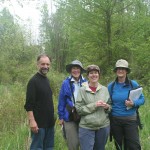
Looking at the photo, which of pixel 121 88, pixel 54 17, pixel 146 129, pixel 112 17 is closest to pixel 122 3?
pixel 112 17

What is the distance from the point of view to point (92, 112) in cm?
448

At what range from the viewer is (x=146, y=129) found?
6570mm

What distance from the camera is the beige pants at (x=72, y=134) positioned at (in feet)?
15.6

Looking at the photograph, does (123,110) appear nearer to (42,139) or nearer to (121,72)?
(121,72)

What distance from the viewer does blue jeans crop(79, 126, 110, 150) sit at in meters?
4.54

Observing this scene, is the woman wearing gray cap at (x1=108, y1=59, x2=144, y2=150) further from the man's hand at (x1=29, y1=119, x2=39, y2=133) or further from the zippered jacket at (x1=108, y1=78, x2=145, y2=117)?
the man's hand at (x1=29, y1=119, x2=39, y2=133)

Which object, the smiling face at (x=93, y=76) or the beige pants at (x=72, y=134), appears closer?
the smiling face at (x=93, y=76)

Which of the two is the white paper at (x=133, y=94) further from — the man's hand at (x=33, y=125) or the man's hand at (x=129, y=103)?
the man's hand at (x=33, y=125)

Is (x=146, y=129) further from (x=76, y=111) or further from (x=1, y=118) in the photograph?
(x=1, y=118)

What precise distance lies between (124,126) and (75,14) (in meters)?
9.62

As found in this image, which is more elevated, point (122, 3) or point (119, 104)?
point (122, 3)

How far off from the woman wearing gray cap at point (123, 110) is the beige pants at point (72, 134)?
622 mm

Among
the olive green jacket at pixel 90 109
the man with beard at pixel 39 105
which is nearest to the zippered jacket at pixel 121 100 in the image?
the olive green jacket at pixel 90 109

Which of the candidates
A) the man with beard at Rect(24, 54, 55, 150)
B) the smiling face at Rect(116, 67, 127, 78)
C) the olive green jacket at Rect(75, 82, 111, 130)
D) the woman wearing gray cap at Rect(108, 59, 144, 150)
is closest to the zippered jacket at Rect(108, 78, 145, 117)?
the woman wearing gray cap at Rect(108, 59, 144, 150)
